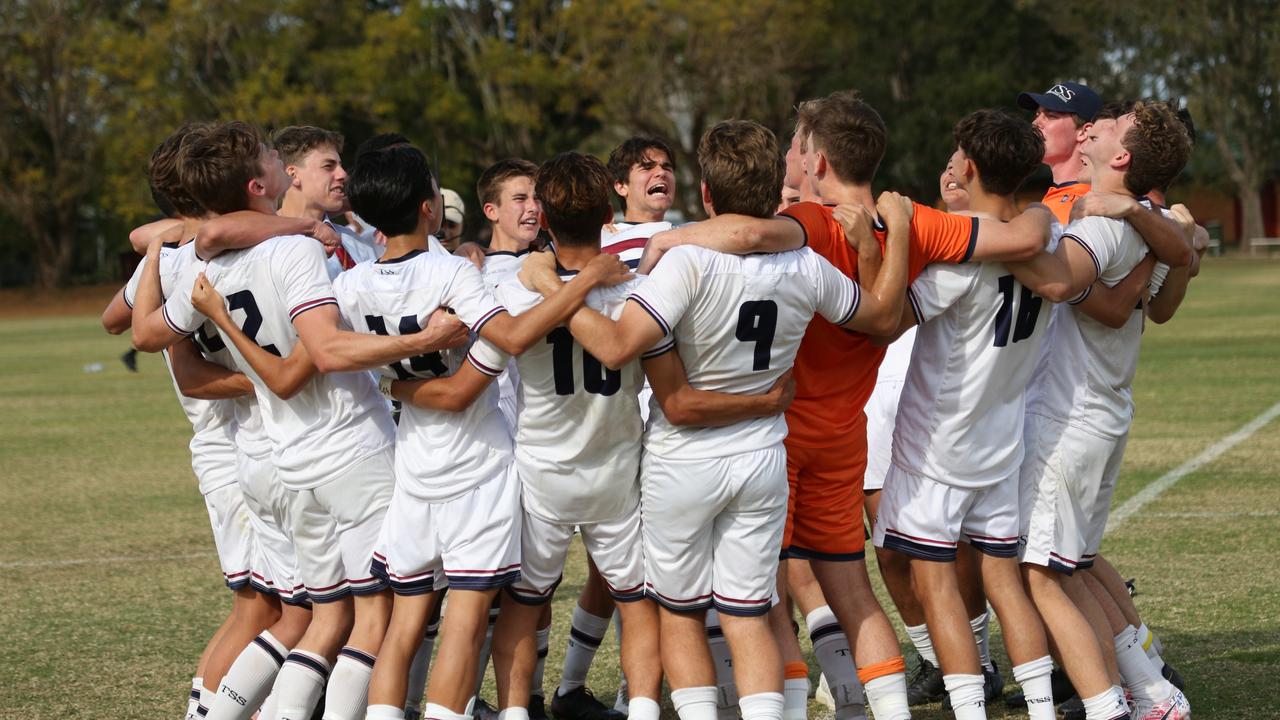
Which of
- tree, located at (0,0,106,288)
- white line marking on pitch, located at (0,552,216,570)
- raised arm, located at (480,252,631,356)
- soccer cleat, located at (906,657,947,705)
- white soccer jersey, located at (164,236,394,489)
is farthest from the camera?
tree, located at (0,0,106,288)

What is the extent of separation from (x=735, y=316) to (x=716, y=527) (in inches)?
28.9

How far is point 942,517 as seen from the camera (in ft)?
16.0

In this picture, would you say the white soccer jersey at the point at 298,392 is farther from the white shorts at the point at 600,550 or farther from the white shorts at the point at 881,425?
the white shorts at the point at 881,425

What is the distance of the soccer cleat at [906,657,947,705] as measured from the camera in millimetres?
5828

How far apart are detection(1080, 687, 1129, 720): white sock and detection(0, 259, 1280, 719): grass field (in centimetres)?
68

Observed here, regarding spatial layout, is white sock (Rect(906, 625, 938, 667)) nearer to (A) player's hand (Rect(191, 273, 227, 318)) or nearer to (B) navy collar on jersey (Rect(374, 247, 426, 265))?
(B) navy collar on jersey (Rect(374, 247, 426, 265))

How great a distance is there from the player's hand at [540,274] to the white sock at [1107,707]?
2.39 m

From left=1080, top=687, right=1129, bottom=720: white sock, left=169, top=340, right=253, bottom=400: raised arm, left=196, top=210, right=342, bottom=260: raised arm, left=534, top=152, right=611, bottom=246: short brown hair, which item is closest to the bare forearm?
left=196, top=210, right=342, bottom=260: raised arm

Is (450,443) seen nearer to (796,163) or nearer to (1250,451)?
(796,163)

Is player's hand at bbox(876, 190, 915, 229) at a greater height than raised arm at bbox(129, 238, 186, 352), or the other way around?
player's hand at bbox(876, 190, 915, 229)

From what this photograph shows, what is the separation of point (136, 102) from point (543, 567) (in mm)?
51355

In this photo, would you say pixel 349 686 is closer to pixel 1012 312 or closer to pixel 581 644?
pixel 581 644

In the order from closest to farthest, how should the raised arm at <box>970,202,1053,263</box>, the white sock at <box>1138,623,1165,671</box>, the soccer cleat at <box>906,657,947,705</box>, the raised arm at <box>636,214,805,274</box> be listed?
1. the raised arm at <box>636,214,805,274</box>
2. the raised arm at <box>970,202,1053,263</box>
3. the white sock at <box>1138,623,1165,671</box>
4. the soccer cleat at <box>906,657,947,705</box>

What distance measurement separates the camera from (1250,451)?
37.6 feet
